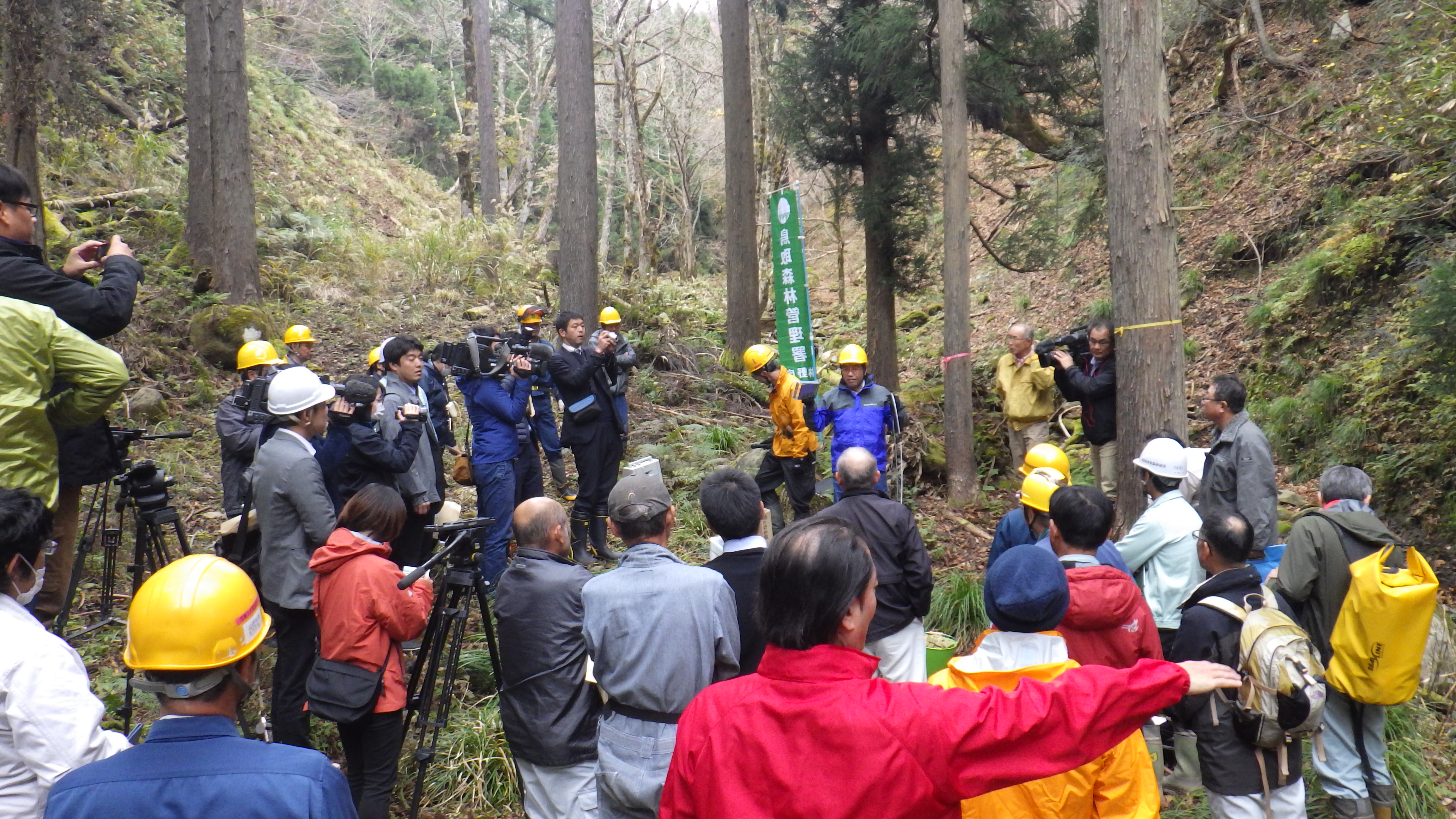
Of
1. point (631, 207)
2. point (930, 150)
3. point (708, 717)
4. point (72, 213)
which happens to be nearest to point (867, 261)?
point (930, 150)

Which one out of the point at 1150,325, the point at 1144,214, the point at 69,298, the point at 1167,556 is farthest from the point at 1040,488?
the point at 69,298

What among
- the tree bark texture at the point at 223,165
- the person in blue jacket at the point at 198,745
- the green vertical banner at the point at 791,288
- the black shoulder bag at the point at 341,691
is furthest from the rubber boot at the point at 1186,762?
the tree bark texture at the point at 223,165

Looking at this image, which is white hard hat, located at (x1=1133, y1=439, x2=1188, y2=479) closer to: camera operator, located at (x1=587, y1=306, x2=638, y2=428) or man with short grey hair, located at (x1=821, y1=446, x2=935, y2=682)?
man with short grey hair, located at (x1=821, y1=446, x2=935, y2=682)

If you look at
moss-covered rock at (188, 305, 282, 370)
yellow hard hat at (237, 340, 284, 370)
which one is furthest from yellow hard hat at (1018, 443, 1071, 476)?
moss-covered rock at (188, 305, 282, 370)

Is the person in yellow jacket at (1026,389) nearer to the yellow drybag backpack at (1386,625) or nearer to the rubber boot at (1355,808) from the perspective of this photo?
the yellow drybag backpack at (1386,625)

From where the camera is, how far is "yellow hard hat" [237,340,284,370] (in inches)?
240

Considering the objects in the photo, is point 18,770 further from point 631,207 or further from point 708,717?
point 631,207

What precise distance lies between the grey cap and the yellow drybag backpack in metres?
3.20

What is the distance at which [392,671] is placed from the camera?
152 inches

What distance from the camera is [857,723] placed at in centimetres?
180

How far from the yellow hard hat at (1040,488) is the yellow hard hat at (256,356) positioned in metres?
4.93

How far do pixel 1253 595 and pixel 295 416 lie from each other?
4410 mm

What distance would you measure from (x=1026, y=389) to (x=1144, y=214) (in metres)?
2.62

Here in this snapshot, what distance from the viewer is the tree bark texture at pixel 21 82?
6863 millimetres
